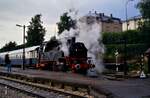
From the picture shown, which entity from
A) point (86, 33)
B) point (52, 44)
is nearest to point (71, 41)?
point (86, 33)

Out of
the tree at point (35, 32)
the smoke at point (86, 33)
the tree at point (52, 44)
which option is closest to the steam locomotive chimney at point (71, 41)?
the smoke at point (86, 33)

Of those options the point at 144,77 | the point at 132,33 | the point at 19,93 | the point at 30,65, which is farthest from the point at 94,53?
the point at 132,33

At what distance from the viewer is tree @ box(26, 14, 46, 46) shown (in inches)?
3393

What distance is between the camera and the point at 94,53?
38344mm

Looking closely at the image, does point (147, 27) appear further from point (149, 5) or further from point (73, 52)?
point (73, 52)

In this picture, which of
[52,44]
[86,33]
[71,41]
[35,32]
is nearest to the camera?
[71,41]

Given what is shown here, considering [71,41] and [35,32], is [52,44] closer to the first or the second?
[71,41]

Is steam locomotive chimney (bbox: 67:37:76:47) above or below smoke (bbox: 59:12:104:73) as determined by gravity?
below

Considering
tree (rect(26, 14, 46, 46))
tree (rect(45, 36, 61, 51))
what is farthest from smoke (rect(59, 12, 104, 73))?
tree (rect(26, 14, 46, 46))

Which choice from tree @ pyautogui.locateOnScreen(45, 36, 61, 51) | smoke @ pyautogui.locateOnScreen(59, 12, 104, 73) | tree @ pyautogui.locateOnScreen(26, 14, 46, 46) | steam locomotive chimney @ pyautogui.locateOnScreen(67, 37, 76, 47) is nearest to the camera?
steam locomotive chimney @ pyautogui.locateOnScreen(67, 37, 76, 47)

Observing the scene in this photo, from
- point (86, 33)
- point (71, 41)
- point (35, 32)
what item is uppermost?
point (35, 32)

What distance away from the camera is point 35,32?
8681 cm

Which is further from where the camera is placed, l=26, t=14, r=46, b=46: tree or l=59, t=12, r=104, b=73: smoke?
l=26, t=14, r=46, b=46: tree

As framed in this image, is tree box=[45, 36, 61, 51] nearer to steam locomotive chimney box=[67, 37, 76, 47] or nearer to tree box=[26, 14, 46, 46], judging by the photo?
steam locomotive chimney box=[67, 37, 76, 47]
